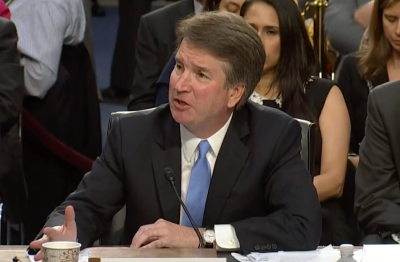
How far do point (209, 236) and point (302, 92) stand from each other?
4.54 feet

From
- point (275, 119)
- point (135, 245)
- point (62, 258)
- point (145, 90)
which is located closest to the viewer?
point (62, 258)

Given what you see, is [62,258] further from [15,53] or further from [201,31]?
[15,53]

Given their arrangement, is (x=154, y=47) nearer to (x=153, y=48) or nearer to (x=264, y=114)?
(x=153, y=48)

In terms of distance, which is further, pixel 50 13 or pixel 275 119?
pixel 50 13

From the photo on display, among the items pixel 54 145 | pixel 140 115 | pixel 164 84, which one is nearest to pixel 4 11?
pixel 54 145

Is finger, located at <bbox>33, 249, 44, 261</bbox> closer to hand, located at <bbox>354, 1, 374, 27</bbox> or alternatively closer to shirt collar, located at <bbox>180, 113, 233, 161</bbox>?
shirt collar, located at <bbox>180, 113, 233, 161</bbox>

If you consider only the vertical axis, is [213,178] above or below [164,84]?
above

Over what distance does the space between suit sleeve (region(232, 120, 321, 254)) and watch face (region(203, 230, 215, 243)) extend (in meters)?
0.07

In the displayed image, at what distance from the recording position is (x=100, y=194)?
3.14 metres

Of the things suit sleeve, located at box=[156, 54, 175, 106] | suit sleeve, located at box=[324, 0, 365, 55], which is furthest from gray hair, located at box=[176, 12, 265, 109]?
suit sleeve, located at box=[324, 0, 365, 55]

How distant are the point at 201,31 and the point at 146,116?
38cm

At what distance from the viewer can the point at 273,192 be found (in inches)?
122

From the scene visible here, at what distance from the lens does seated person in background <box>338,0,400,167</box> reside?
4375 millimetres

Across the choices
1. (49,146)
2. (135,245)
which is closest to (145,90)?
(49,146)
